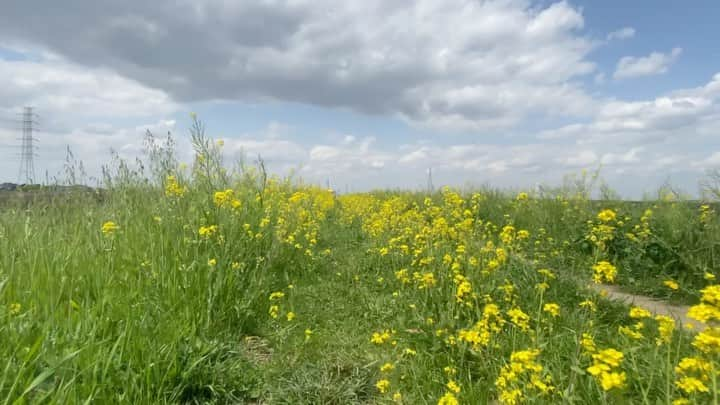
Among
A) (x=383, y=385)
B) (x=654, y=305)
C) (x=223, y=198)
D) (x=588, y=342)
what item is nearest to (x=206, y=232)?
(x=223, y=198)

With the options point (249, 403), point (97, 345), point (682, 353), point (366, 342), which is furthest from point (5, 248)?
point (682, 353)

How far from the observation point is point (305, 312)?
3.41 meters

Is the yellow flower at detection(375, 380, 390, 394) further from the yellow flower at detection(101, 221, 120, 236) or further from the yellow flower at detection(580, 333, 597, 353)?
the yellow flower at detection(101, 221, 120, 236)

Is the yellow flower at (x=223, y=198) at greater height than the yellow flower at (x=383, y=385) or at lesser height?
greater

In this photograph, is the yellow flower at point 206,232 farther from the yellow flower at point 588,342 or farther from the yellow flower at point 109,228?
the yellow flower at point 588,342

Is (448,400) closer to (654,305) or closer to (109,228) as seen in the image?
(109,228)

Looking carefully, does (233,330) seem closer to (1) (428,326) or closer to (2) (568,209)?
(1) (428,326)

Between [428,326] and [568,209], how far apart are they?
4.58 metres

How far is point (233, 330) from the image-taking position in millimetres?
2914

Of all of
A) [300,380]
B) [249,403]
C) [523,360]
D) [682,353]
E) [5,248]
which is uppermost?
[5,248]

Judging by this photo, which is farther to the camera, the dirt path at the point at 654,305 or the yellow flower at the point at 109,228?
the dirt path at the point at 654,305

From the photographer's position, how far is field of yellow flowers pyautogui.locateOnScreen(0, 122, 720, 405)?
5.93 feet

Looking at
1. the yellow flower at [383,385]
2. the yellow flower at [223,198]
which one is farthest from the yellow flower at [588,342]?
the yellow flower at [223,198]

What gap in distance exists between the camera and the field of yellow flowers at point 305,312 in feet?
5.93
